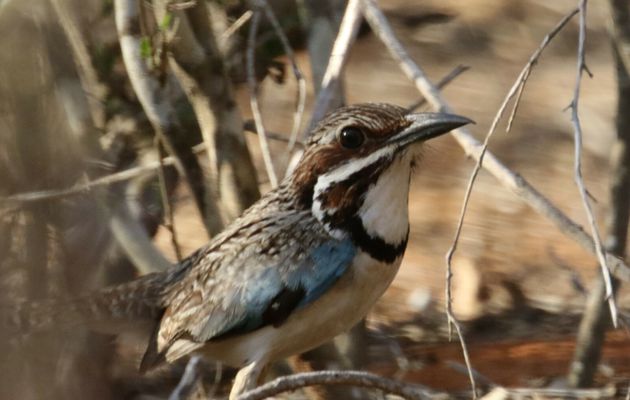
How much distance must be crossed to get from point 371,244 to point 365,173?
28cm

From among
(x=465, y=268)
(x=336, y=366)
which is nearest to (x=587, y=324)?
(x=336, y=366)

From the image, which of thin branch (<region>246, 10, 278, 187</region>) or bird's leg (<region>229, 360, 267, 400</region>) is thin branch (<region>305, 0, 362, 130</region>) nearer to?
thin branch (<region>246, 10, 278, 187</region>)

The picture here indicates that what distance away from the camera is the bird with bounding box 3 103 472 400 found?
552 centimetres

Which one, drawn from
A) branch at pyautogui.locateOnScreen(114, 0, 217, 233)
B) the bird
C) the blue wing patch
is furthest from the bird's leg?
branch at pyautogui.locateOnScreen(114, 0, 217, 233)

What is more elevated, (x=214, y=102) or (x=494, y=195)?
(x=214, y=102)

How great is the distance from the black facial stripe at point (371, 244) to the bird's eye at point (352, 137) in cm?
31

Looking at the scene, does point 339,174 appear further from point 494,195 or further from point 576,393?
point 494,195

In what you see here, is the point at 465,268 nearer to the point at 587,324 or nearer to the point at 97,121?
the point at 587,324

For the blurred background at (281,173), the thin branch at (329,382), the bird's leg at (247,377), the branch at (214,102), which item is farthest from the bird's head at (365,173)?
the thin branch at (329,382)

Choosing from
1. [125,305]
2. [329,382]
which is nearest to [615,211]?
[125,305]

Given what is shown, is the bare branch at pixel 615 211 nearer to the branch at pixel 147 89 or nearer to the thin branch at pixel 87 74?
the branch at pixel 147 89

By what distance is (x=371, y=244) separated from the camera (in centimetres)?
A: 561

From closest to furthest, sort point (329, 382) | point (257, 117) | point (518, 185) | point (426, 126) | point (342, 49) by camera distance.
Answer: point (329, 382) < point (518, 185) < point (426, 126) < point (342, 49) < point (257, 117)

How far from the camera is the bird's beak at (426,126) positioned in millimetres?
5203
